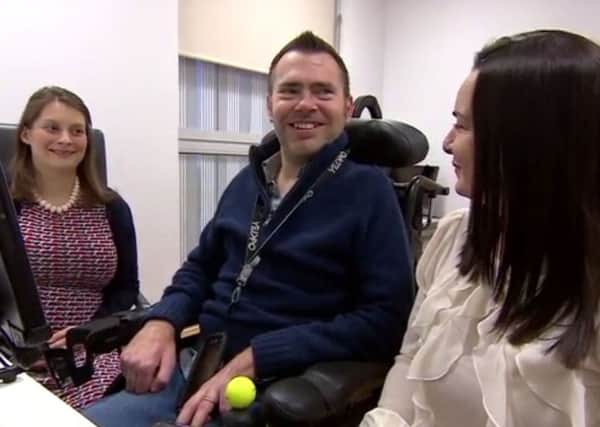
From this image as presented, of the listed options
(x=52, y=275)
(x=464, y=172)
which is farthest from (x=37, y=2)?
(x=464, y=172)

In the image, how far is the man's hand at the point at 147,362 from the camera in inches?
48.1

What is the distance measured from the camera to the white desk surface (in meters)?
0.66

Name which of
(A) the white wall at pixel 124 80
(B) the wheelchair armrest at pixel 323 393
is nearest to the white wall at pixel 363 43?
(A) the white wall at pixel 124 80

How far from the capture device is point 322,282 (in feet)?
4.16

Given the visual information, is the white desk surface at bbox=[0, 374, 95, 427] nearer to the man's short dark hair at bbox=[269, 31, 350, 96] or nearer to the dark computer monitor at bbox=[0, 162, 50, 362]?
the dark computer monitor at bbox=[0, 162, 50, 362]

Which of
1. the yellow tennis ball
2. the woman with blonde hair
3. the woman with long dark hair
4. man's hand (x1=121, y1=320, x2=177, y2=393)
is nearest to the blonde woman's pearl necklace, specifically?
the woman with blonde hair

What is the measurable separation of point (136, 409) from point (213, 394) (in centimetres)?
20

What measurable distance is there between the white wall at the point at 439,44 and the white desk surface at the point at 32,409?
277 centimetres

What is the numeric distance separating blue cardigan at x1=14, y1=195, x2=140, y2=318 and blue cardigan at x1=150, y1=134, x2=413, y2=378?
0.35m

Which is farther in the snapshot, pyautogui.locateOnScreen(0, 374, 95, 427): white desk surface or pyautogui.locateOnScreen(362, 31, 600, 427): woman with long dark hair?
pyautogui.locateOnScreen(362, 31, 600, 427): woman with long dark hair

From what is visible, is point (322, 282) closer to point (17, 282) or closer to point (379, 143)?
point (379, 143)

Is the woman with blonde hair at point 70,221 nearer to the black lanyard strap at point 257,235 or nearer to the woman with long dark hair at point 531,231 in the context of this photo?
the black lanyard strap at point 257,235

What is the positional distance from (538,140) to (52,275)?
4.31 feet

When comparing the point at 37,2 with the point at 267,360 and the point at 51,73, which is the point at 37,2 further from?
the point at 267,360
